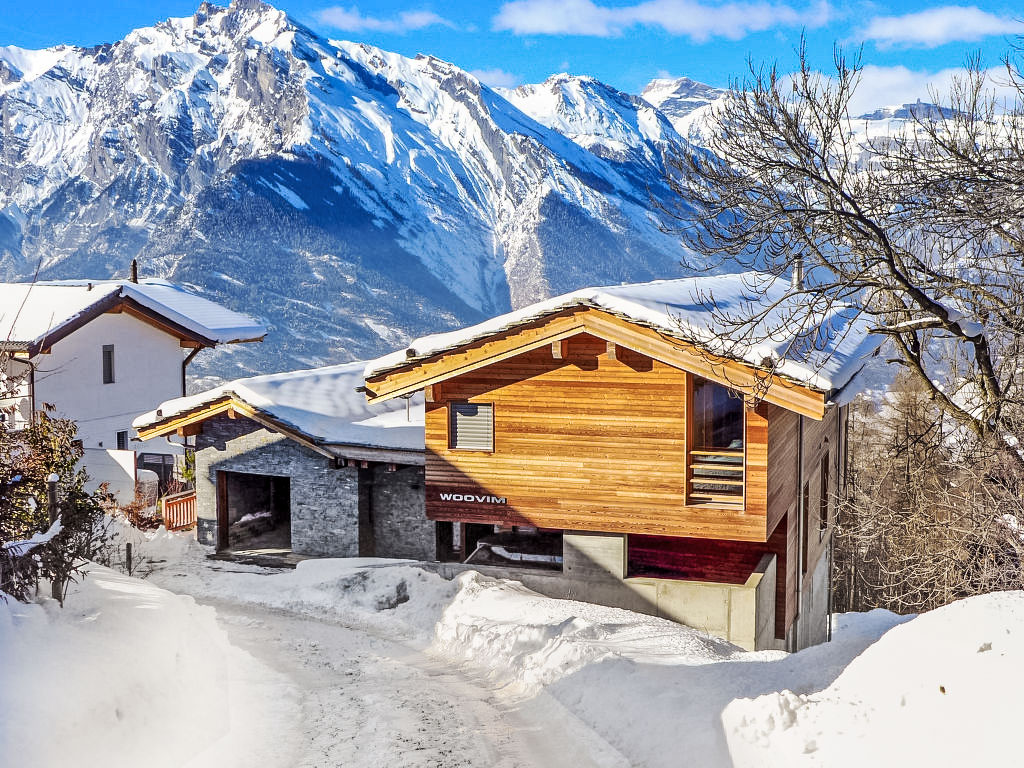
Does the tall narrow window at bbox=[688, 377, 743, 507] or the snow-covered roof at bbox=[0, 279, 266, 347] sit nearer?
the tall narrow window at bbox=[688, 377, 743, 507]

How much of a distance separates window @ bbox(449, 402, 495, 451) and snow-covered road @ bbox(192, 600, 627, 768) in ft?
14.0

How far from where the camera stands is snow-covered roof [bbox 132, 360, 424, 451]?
19.4 metres

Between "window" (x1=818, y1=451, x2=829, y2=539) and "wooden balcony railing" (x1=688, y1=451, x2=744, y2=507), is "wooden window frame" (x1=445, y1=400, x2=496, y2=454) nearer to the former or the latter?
"wooden balcony railing" (x1=688, y1=451, x2=744, y2=507)

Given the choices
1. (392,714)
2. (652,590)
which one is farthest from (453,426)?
(392,714)

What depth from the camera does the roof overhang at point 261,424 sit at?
18969 mm

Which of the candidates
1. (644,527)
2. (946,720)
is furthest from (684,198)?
(946,720)

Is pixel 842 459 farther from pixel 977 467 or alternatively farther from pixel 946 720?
pixel 946 720

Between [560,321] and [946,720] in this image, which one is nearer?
[946,720]

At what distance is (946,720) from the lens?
7.09 meters

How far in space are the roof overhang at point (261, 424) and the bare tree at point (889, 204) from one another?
7.44m

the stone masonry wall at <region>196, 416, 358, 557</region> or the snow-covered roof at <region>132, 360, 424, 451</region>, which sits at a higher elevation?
the snow-covered roof at <region>132, 360, 424, 451</region>

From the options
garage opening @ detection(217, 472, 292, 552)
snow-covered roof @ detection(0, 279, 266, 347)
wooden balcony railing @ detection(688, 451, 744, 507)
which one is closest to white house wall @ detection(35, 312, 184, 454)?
snow-covered roof @ detection(0, 279, 266, 347)

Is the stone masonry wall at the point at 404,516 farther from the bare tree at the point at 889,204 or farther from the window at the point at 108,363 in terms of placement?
the window at the point at 108,363

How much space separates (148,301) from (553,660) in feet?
81.2
